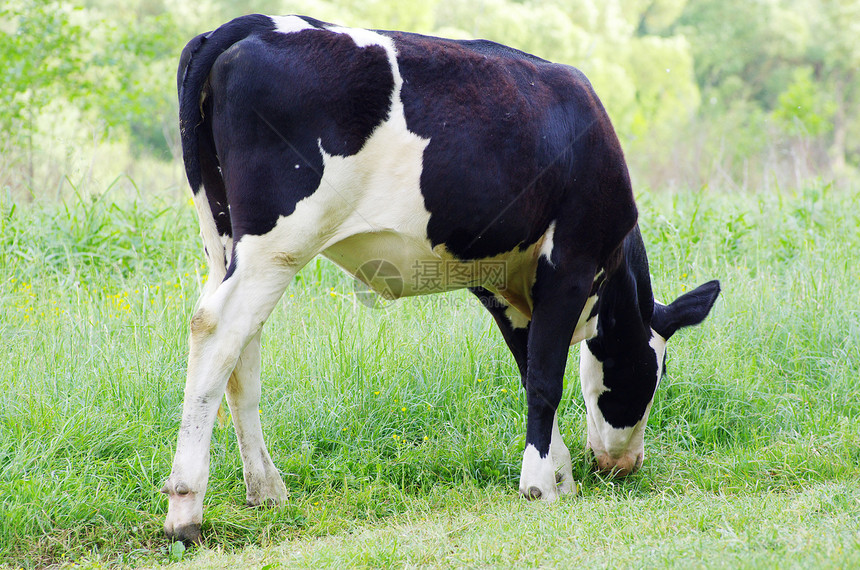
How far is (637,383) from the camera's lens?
4258mm

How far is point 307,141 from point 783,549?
86.5 inches

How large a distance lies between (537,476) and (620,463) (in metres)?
0.78

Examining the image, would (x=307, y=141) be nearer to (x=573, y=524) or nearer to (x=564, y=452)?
(x=573, y=524)

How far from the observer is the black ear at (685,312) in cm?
438

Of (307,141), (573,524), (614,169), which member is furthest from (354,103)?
(573,524)

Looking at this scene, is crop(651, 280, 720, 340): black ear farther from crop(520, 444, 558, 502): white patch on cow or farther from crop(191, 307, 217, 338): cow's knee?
crop(191, 307, 217, 338): cow's knee

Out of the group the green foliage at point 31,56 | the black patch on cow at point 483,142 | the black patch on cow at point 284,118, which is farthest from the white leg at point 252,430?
the green foliage at point 31,56

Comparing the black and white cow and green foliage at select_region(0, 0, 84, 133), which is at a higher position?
the black and white cow

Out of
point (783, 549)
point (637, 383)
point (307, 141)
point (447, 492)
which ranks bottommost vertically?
point (447, 492)

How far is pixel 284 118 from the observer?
10.2 ft

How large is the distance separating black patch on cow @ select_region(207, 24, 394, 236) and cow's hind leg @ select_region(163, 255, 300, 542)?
7.3 inches

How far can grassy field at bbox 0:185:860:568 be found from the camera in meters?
3.16
